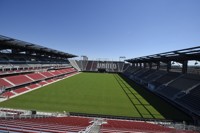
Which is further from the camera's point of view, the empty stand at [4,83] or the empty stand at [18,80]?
the empty stand at [18,80]

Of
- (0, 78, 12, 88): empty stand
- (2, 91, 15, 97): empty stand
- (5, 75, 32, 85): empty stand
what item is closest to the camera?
(2, 91, 15, 97): empty stand

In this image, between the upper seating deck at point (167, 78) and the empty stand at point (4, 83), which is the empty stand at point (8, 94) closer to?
the empty stand at point (4, 83)

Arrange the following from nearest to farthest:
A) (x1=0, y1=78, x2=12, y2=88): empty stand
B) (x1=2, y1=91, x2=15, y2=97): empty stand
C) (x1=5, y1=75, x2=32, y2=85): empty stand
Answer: (x1=2, y1=91, x2=15, y2=97): empty stand → (x1=0, y1=78, x2=12, y2=88): empty stand → (x1=5, y1=75, x2=32, y2=85): empty stand

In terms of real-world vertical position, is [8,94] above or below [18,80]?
below

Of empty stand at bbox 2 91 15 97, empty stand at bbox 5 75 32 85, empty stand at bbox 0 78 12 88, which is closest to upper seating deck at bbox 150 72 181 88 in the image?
empty stand at bbox 5 75 32 85

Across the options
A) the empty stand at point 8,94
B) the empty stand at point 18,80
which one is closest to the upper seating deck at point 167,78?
the empty stand at point 18,80

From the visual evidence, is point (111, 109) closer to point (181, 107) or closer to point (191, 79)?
point (181, 107)

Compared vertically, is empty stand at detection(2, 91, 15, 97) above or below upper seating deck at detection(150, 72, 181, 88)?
below

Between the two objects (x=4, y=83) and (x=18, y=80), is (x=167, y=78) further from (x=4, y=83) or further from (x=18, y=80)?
(x=4, y=83)

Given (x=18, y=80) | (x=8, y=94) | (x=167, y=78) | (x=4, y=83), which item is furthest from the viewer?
(x=167, y=78)

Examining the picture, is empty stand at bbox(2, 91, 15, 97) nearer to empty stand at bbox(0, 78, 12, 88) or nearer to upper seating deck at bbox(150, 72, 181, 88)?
empty stand at bbox(0, 78, 12, 88)

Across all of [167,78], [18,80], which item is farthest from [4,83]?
[167,78]

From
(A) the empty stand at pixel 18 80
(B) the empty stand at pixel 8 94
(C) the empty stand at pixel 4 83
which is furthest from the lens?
(A) the empty stand at pixel 18 80

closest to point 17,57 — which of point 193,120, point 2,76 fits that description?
point 2,76
